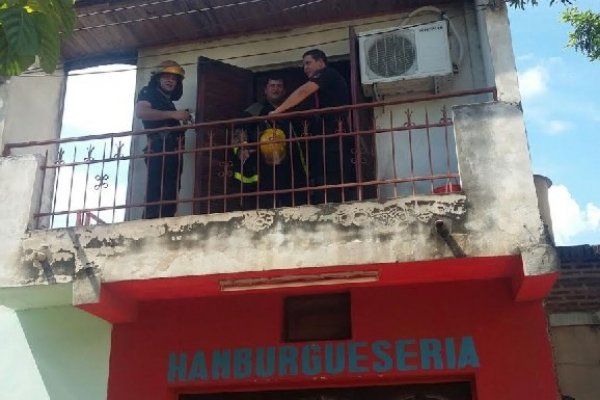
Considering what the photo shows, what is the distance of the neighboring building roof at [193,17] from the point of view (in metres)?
7.61

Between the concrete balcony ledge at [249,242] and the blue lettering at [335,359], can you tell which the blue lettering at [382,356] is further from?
the concrete balcony ledge at [249,242]

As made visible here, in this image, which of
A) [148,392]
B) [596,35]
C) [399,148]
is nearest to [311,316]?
[148,392]

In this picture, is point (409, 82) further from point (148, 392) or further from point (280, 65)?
point (148, 392)

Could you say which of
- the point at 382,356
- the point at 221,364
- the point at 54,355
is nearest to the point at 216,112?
the point at 221,364

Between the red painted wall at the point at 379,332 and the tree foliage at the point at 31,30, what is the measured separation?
10.3ft

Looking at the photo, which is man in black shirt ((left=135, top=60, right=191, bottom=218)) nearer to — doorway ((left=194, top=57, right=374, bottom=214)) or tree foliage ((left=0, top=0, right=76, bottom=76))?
doorway ((left=194, top=57, right=374, bottom=214))

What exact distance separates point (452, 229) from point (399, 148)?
7.08 feet

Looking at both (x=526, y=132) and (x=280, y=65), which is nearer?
(x=526, y=132)

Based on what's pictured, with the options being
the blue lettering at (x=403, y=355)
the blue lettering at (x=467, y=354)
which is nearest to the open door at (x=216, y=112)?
the blue lettering at (x=403, y=355)

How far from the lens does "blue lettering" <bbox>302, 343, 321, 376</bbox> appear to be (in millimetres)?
5988

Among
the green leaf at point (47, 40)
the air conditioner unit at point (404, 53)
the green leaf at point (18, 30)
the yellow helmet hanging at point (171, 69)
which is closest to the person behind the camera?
the green leaf at point (18, 30)

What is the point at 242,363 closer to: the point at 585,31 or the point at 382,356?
the point at 382,356

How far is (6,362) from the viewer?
6738 mm

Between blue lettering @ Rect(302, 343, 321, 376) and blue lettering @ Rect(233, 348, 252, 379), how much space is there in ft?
1.59
